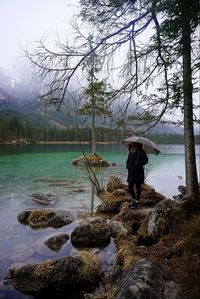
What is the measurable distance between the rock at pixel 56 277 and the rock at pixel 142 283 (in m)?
1.36

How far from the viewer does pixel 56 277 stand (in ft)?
17.7

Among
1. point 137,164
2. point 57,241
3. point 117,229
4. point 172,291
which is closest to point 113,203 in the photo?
point 137,164

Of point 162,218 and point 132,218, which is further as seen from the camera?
point 132,218

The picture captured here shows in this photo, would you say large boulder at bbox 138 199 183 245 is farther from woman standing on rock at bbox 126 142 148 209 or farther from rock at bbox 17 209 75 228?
rock at bbox 17 209 75 228

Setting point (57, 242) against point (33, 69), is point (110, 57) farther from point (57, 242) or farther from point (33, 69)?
point (57, 242)

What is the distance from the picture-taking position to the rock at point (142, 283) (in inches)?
151

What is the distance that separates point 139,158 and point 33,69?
4.80 metres

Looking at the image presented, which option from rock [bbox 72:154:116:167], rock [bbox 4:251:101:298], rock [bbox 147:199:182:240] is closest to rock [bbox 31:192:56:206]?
rock [bbox 147:199:182:240]

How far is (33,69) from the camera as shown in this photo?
663cm

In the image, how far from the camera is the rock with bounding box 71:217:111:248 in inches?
295

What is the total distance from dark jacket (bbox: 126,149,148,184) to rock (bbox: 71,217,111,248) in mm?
2529

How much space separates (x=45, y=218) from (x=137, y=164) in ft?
11.8

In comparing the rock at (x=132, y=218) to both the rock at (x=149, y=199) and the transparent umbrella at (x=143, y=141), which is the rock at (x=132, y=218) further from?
the transparent umbrella at (x=143, y=141)

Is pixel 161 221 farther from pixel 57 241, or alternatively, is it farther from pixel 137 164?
pixel 137 164
